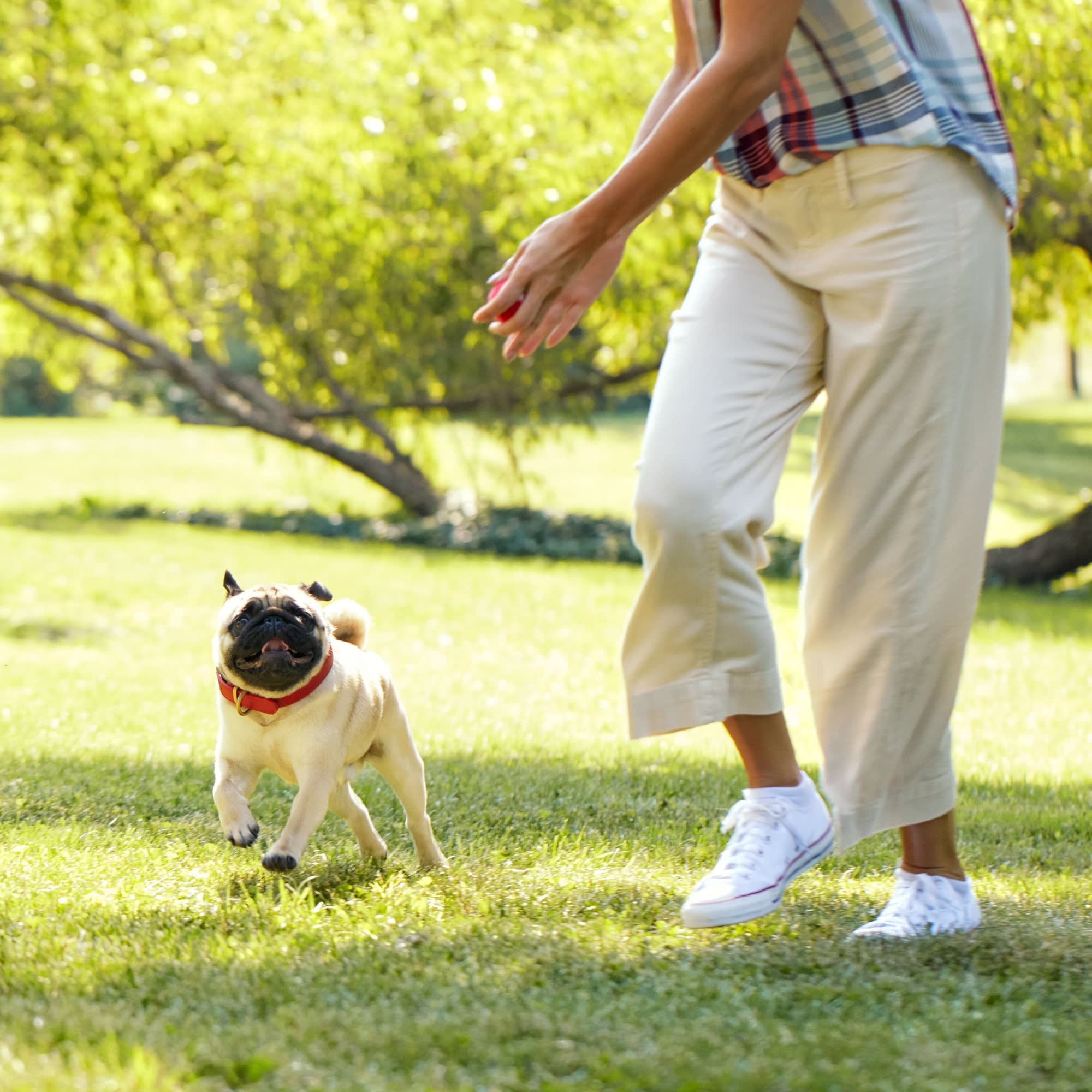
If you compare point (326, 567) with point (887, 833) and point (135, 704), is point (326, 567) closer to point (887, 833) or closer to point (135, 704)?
point (135, 704)

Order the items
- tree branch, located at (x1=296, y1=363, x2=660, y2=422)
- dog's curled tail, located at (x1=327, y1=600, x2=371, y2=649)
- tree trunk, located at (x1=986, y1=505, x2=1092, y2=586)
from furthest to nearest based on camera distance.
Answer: tree branch, located at (x1=296, y1=363, x2=660, y2=422) → tree trunk, located at (x1=986, y1=505, x2=1092, y2=586) → dog's curled tail, located at (x1=327, y1=600, x2=371, y2=649)

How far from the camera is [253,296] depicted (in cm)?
1603

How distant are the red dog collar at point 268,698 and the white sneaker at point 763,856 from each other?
3.01 feet

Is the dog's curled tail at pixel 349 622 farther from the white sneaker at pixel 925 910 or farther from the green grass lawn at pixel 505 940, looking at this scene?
the white sneaker at pixel 925 910

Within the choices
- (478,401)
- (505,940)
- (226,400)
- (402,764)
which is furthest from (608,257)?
(226,400)

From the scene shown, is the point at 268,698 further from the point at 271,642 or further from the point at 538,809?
the point at 538,809

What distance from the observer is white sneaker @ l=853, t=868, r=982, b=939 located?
299 cm

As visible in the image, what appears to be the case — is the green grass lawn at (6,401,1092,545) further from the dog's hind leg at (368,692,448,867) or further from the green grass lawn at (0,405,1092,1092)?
the dog's hind leg at (368,692,448,867)

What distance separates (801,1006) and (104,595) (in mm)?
9076

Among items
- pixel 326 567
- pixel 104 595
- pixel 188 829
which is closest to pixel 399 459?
pixel 326 567

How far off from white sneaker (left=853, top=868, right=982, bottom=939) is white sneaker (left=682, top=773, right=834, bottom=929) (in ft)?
0.57

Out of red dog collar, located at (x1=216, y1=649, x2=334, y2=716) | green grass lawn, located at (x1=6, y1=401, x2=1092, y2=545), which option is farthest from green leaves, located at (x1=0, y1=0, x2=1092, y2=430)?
red dog collar, located at (x1=216, y1=649, x2=334, y2=716)

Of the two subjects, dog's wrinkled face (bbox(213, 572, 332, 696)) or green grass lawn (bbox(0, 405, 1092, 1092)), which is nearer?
green grass lawn (bbox(0, 405, 1092, 1092))

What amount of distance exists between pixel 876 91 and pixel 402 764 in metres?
1.82
